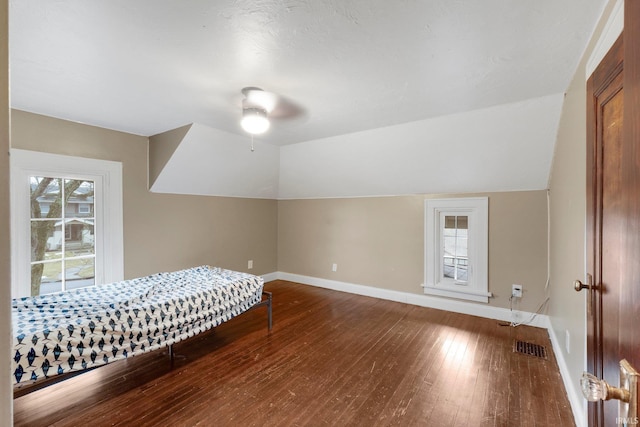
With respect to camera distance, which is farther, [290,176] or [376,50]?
[290,176]

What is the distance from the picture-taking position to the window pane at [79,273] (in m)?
3.01

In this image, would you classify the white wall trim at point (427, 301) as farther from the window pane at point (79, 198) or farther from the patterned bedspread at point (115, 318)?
the window pane at point (79, 198)

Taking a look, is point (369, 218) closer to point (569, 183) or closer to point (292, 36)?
point (569, 183)

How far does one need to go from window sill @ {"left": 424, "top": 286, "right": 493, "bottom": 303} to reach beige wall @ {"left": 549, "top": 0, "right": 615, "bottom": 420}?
91 cm

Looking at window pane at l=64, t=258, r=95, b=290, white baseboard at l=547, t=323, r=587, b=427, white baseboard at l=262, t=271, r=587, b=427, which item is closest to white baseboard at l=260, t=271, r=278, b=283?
white baseboard at l=262, t=271, r=587, b=427

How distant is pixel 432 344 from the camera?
9.23 ft

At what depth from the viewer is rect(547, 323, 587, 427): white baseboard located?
1.67 m

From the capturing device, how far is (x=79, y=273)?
122 inches

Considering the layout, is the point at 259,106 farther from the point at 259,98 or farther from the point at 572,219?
the point at 572,219

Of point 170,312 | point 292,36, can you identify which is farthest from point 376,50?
point 170,312

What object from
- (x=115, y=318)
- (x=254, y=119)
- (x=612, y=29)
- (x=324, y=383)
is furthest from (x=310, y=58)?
(x=324, y=383)

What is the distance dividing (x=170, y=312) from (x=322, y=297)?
2442mm

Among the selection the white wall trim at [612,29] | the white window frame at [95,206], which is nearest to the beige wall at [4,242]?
the white wall trim at [612,29]

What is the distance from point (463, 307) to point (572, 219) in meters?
2.12
